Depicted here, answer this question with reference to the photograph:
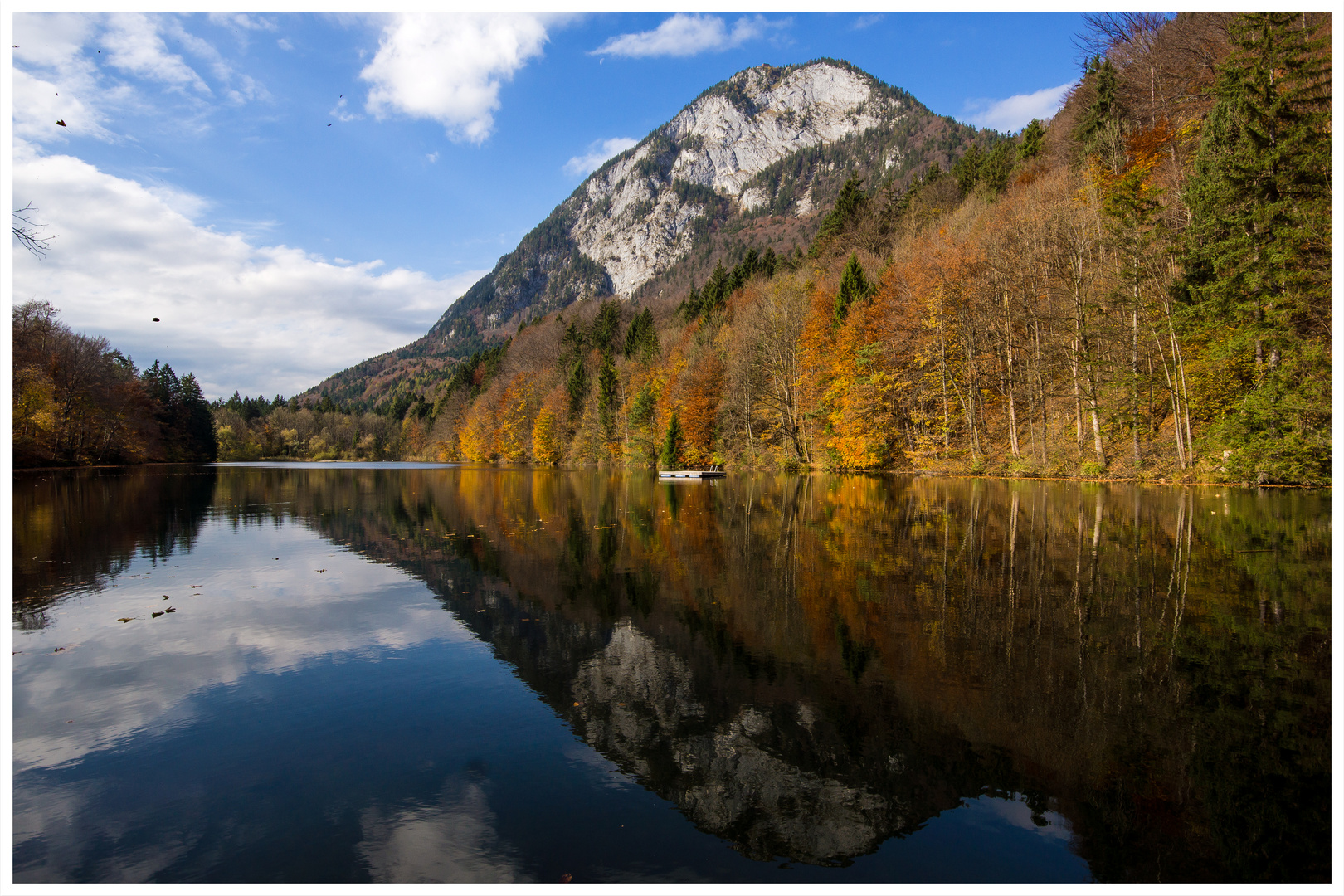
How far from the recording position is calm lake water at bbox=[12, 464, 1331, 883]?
336 cm

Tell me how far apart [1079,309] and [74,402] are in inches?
2838

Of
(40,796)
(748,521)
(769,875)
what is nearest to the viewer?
(769,875)

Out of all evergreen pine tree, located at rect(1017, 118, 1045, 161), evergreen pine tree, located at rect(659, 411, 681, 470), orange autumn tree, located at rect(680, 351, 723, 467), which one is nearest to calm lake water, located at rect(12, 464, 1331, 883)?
evergreen pine tree, located at rect(659, 411, 681, 470)

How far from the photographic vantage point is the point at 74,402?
52.4m

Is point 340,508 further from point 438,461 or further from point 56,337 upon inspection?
point 438,461

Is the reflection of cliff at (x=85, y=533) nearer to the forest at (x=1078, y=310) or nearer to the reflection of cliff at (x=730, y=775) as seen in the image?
the reflection of cliff at (x=730, y=775)

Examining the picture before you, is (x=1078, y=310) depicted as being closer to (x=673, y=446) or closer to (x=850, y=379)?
(x=850, y=379)

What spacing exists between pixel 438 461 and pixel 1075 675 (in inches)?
4440

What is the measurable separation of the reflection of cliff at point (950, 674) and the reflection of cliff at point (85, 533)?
4.68 m

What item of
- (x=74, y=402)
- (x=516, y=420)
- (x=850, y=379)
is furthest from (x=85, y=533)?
(x=516, y=420)

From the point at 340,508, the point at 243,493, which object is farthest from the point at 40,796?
the point at 243,493

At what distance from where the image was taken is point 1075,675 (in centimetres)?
537

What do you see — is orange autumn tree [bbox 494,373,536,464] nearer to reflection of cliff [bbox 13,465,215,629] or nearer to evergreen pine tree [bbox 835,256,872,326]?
evergreen pine tree [bbox 835,256,872,326]

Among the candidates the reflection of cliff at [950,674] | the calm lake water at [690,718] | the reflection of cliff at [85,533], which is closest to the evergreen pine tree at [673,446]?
the reflection of cliff at [85,533]
